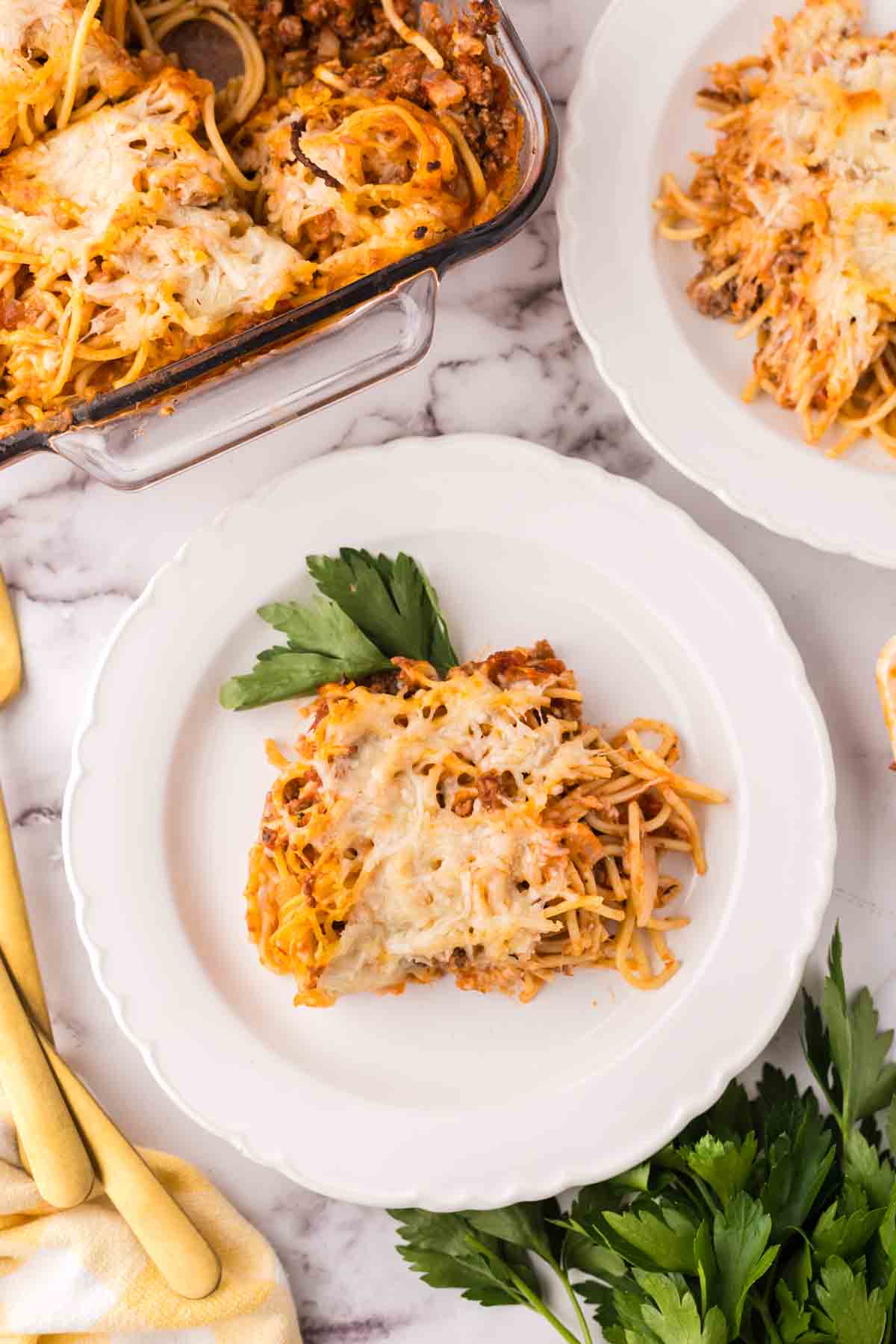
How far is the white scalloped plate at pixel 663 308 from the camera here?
1863 mm

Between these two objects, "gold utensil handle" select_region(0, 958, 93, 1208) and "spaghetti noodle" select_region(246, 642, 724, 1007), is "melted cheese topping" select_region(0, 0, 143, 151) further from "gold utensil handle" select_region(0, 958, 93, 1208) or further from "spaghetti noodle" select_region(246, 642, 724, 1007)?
"gold utensil handle" select_region(0, 958, 93, 1208)

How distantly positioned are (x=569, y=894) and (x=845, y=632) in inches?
26.0

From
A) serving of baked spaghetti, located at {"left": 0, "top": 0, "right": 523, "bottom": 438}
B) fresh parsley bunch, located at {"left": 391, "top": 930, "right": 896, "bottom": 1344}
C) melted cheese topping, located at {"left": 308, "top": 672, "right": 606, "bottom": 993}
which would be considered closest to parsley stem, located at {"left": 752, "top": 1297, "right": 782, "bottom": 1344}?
fresh parsley bunch, located at {"left": 391, "top": 930, "right": 896, "bottom": 1344}

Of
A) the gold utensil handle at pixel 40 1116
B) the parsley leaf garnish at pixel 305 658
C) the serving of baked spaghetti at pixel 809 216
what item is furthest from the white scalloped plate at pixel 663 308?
the gold utensil handle at pixel 40 1116

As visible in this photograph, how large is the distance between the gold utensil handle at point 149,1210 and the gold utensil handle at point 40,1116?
1.0 inches

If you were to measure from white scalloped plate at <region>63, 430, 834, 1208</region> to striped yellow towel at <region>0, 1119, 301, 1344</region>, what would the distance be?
0.78 feet

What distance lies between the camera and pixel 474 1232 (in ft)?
6.31

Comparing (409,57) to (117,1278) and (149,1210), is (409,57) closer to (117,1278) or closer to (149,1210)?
(149,1210)

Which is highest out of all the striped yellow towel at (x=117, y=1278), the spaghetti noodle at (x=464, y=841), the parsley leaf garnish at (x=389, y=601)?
the parsley leaf garnish at (x=389, y=601)

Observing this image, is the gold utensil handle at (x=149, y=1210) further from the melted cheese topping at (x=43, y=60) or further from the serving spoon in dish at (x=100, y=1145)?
the melted cheese topping at (x=43, y=60)

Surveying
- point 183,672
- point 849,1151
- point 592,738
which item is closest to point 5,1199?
point 183,672

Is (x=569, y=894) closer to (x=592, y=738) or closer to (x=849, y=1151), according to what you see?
(x=592, y=738)

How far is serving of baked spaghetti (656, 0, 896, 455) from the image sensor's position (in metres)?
1.80

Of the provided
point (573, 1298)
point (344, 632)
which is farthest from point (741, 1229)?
point (344, 632)
